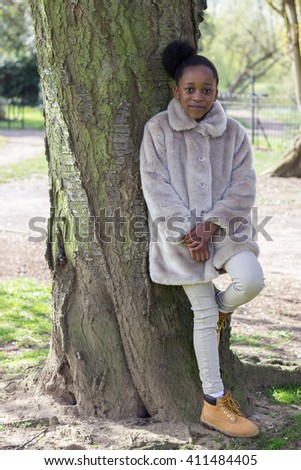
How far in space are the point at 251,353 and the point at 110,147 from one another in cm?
237

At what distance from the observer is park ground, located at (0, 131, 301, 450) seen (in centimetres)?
409

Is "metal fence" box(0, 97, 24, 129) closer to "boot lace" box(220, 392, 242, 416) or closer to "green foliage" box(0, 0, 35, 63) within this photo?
"green foliage" box(0, 0, 35, 63)

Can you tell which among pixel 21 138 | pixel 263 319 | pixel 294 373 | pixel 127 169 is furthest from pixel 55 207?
pixel 21 138

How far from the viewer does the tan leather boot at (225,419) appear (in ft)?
13.4

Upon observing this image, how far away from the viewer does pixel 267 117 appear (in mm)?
25594

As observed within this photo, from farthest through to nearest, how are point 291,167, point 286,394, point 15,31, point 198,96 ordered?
1. point 15,31
2. point 291,167
3. point 286,394
4. point 198,96

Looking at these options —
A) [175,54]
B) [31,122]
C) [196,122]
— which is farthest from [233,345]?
[31,122]

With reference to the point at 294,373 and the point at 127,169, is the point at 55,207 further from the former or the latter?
the point at 294,373

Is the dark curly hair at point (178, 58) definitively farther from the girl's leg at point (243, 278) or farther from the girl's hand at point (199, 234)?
the girl's leg at point (243, 278)

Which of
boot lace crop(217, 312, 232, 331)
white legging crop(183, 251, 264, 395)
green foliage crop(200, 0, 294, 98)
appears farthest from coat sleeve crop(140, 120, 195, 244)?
green foliage crop(200, 0, 294, 98)

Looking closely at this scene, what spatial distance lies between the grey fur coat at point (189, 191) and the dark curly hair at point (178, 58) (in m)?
0.17

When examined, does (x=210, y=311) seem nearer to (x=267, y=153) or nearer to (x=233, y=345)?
(x=233, y=345)

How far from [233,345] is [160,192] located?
7.87 feet

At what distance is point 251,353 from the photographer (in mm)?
5863
